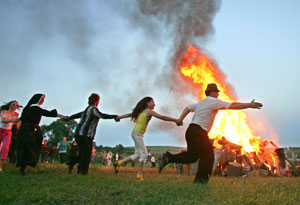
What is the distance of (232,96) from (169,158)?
29.8 ft

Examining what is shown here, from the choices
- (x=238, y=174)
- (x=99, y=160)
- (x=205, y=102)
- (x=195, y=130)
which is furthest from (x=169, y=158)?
(x=99, y=160)

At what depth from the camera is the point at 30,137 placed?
761cm

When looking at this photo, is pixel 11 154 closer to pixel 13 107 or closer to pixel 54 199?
pixel 13 107

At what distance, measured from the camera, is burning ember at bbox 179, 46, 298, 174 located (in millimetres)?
11406

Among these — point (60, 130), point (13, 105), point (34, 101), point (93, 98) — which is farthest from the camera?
point (60, 130)

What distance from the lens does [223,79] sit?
14.7 m

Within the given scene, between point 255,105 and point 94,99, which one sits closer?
point 255,105

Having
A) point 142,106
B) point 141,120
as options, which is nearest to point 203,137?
point 141,120

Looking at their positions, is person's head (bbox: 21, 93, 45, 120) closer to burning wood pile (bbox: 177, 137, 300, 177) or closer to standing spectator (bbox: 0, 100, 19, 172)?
standing spectator (bbox: 0, 100, 19, 172)

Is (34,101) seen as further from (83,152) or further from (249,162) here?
(249,162)

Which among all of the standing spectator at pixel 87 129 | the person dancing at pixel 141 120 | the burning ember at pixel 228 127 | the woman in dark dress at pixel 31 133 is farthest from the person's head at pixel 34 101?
the burning ember at pixel 228 127

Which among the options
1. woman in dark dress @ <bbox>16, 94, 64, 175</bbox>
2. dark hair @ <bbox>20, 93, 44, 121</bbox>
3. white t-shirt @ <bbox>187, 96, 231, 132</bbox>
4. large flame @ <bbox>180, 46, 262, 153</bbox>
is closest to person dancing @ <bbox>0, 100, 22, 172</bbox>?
dark hair @ <bbox>20, 93, 44, 121</bbox>

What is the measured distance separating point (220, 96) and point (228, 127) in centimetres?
179

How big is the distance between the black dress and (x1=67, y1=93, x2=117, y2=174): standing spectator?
0.84m
